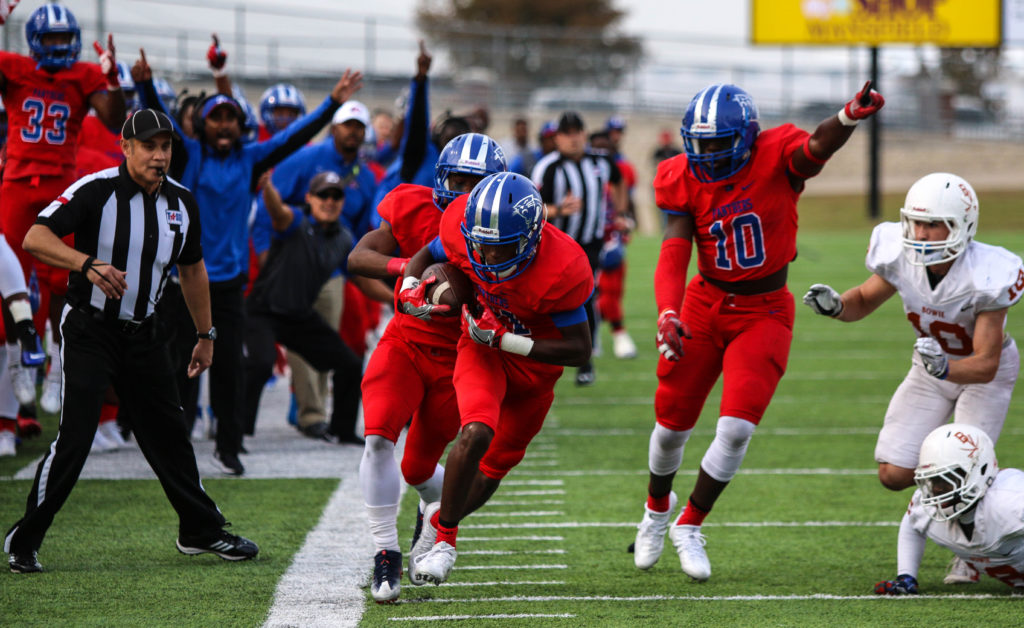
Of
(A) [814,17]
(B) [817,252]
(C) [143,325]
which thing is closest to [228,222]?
(C) [143,325]

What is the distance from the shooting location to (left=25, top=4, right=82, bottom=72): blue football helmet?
6.48m

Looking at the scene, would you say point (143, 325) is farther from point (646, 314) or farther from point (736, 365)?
point (646, 314)

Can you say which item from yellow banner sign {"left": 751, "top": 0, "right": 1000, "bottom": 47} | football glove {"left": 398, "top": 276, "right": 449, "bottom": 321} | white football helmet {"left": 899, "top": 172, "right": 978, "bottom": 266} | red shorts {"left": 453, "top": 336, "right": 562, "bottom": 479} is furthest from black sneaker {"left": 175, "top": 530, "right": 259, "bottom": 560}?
yellow banner sign {"left": 751, "top": 0, "right": 1000, "bottom": 47}

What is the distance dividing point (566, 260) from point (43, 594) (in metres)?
2.11

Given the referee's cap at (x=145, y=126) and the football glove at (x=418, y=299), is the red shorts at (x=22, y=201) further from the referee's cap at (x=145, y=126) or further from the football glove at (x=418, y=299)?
the football glove at (x=418, y=299)

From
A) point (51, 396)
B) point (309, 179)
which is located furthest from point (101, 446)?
point (309, 179)

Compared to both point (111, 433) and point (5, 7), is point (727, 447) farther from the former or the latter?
point (5, 7)

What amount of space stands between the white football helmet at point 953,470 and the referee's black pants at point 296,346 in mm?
3535

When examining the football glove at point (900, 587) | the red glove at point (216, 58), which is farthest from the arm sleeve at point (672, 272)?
the red glove at point (216, 58)

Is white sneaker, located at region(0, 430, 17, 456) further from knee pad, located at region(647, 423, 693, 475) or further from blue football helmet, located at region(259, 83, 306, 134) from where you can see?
knee pad, located at region(647, 423, 693, 475)

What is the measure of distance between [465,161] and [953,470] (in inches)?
78.5

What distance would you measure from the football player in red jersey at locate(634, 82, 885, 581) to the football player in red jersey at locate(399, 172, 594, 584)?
53 centimetres

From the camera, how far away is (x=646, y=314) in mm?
14328

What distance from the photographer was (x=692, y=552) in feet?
15.5
